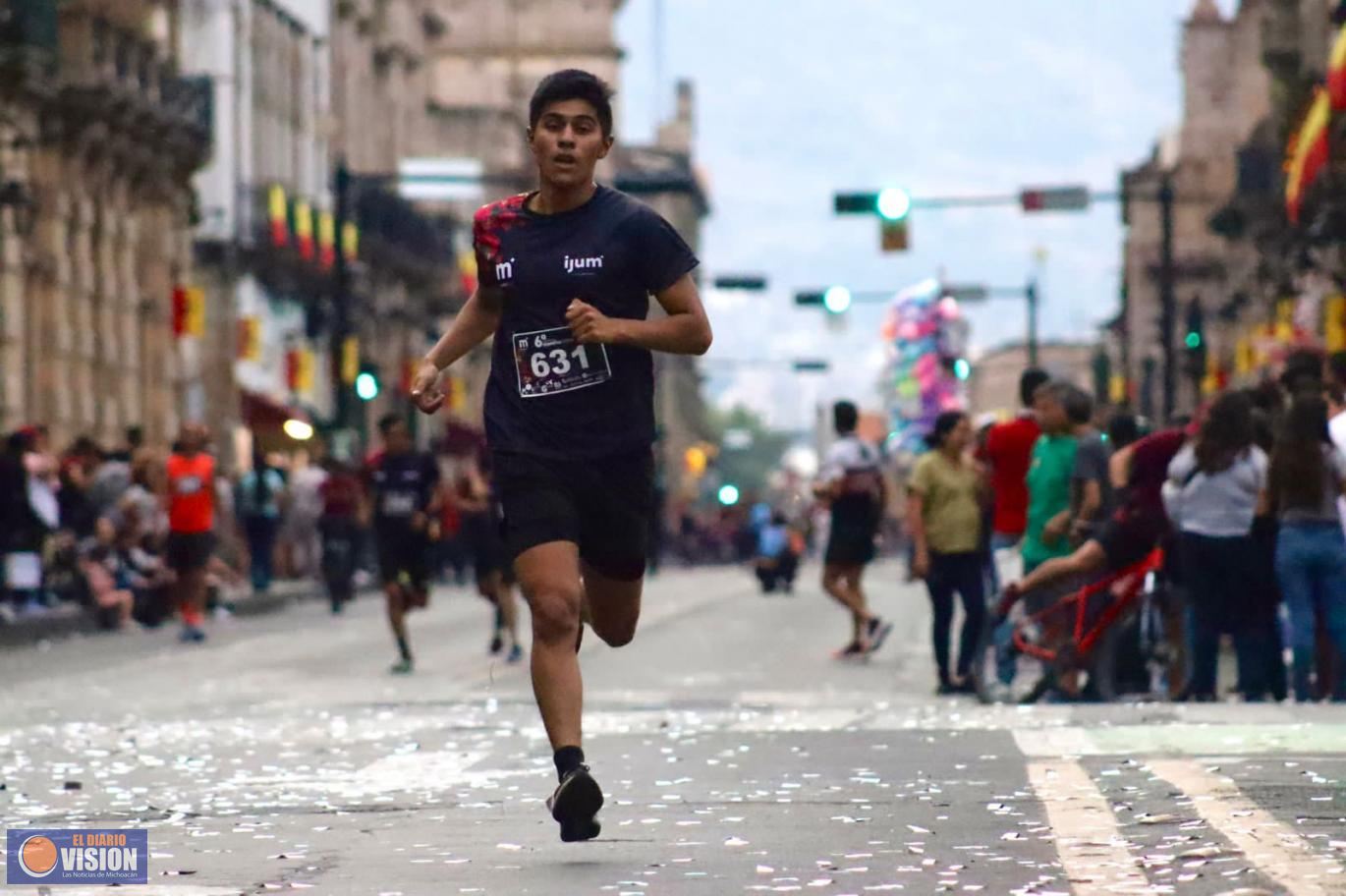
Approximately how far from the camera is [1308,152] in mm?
47719

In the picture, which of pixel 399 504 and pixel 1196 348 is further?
pixel 1196 348

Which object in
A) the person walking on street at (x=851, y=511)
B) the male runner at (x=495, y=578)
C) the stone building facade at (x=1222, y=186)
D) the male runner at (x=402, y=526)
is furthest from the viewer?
the stone building facade at (x=1222, y=186)

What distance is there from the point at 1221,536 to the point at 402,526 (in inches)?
268

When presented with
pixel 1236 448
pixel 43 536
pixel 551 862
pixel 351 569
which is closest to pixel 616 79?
pixel 351 569

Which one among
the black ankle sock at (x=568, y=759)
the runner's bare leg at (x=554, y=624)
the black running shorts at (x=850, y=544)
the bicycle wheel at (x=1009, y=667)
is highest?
the runner's bare leg at (x=554, y=624)

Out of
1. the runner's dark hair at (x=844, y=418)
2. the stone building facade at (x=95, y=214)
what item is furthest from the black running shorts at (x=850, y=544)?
Result: the stone building facade at (x=95, y=214)

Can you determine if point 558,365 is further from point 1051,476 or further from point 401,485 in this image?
point 401,485

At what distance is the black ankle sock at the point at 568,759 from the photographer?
8.39m

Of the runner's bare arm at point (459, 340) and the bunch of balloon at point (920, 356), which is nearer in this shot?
the runner's bare arm at point (459, 340)

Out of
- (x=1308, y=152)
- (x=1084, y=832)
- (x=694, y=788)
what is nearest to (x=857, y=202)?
(x=1308, y=152)

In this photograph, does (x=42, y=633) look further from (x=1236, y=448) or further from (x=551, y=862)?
(x=551, y=862)

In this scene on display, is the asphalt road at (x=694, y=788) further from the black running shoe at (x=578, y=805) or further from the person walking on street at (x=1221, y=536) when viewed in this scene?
the person walking on street at (x=1221, y=536)

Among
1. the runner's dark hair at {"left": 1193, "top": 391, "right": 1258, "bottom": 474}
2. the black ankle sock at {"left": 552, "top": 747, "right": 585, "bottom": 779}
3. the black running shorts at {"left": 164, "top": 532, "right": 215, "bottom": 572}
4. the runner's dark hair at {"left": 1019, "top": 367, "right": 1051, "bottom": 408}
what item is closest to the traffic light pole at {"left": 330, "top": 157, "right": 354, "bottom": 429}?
the black running shorts at {"left": 164, "top": 532, "right": 215, "bottom": 572}

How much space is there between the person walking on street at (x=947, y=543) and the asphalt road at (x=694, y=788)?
0.42m
